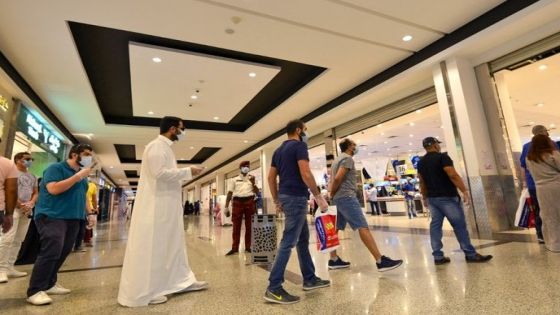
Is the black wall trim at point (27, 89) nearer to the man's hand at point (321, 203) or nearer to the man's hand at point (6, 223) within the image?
the man's hand at point (6, 223)

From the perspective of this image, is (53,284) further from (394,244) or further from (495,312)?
(394,244)

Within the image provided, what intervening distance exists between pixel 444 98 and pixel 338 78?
2249 millimetres

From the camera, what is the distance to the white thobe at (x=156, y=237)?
7.40 ft

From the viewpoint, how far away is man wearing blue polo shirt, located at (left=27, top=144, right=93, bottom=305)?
2391 millimetres

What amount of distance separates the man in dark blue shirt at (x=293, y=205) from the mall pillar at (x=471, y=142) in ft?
13.0

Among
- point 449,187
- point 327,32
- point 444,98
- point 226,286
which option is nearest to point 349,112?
point 444,98

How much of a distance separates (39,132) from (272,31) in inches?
265

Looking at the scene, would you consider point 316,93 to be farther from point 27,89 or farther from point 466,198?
point 27,89

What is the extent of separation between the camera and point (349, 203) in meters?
3.03

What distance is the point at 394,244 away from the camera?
456 cm

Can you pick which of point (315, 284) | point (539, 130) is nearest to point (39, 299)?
point (315, 284)

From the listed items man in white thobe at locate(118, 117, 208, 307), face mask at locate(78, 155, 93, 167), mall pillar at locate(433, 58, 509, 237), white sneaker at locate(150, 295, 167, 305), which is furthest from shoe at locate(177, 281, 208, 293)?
mall pillar at locate(433, 58, 509, 237)

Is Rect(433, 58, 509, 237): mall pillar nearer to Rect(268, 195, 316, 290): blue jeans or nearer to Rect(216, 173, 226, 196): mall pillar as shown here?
Rect(268, 195, 316, 290): blue jeans

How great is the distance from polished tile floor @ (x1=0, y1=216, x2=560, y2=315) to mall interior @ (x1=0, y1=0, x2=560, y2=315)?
0.06 feet
